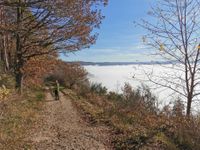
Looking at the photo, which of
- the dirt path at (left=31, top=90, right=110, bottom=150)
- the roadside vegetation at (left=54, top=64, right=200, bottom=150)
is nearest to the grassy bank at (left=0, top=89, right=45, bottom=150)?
the dirt path at (left=31, top=90, right=110, bottom=150)

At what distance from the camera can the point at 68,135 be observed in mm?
12336

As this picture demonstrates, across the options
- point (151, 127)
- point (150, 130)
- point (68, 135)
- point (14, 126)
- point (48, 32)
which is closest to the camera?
point (150, 130)

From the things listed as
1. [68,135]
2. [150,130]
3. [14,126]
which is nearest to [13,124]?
[14,126]

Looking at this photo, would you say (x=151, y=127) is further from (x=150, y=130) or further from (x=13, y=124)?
(x=13, y=124)

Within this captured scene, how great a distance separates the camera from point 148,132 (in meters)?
11.8

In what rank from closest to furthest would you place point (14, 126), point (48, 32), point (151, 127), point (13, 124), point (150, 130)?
point (150, 130)
point (14, 126)
point (13, 124)
point (151, 127)
point (48, 32)

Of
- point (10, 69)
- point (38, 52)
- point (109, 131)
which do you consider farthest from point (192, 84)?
point (10, 69)

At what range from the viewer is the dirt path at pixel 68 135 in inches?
421

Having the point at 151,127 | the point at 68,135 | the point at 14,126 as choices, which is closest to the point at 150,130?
the point at 151,127

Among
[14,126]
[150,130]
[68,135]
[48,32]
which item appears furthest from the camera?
[48,32]

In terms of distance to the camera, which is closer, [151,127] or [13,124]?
[13,124]

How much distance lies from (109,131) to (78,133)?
1.11 m

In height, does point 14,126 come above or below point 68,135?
above

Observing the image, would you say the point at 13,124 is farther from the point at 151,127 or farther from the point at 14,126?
the point at 151,127
